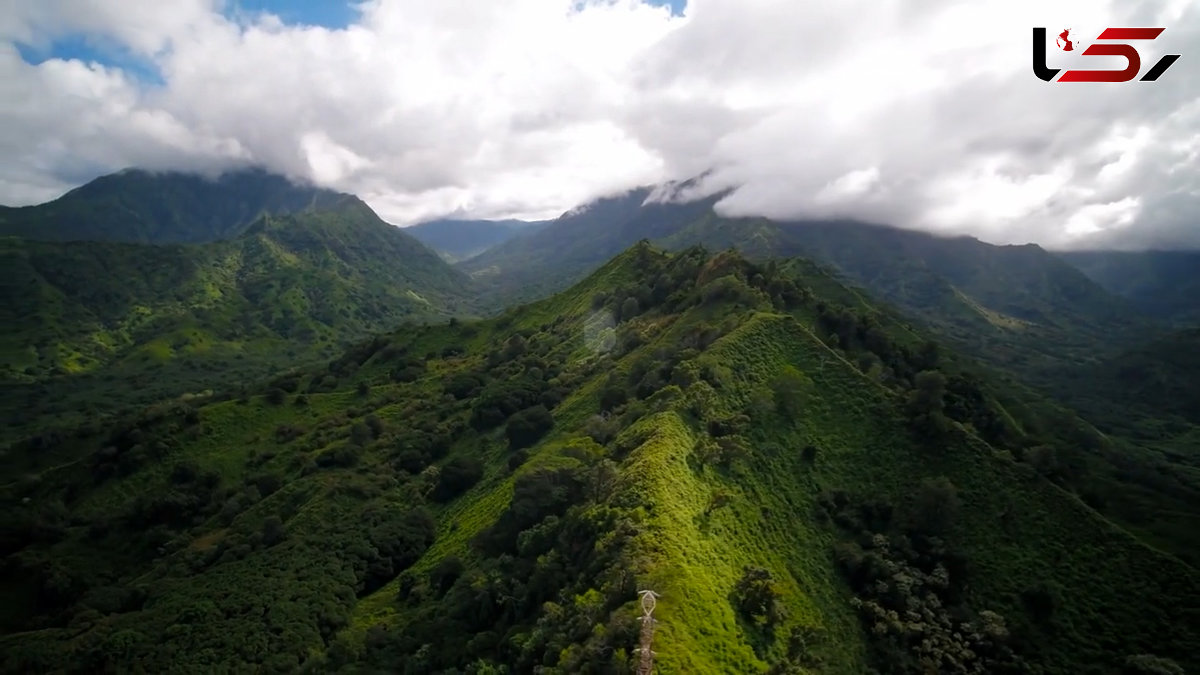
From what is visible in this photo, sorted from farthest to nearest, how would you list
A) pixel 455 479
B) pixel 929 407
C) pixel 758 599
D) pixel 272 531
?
pixel 455 479 → pixel 272 531 → pixel 929 407 → pixel 758 599

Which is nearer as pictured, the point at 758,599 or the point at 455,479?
the point at 758,599

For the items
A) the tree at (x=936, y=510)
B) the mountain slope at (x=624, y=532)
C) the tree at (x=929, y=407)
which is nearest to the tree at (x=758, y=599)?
the mountain slope at (x=624, y=532)

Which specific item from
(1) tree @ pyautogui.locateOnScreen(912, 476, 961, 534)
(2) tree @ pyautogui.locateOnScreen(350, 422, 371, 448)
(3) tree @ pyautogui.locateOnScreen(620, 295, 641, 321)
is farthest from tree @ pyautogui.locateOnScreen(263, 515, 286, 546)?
(1) tree @ pyautogui.locateOnScreen(912, 476, 961, 534)

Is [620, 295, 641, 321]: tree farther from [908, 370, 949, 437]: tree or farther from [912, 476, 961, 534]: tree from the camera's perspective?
[912, 476, 961, 534]: tree

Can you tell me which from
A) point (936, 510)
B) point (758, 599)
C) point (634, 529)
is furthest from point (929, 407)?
point (634, 529)

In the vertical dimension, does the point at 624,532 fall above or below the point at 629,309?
below

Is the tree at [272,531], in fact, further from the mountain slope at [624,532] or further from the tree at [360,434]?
the tree at [360,434]

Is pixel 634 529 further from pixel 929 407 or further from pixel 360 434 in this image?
pixel 360 434
